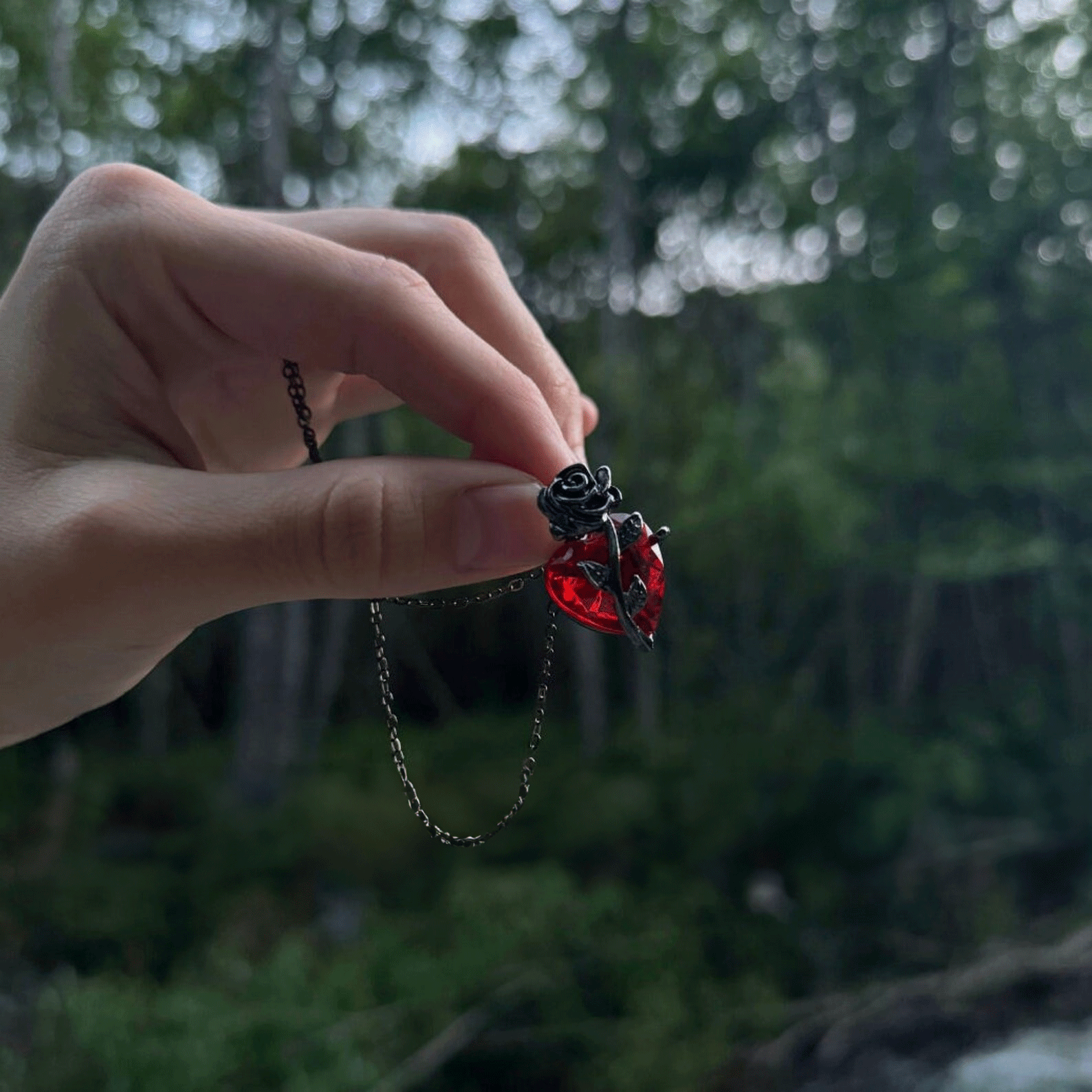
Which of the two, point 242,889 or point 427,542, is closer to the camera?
point 427,542

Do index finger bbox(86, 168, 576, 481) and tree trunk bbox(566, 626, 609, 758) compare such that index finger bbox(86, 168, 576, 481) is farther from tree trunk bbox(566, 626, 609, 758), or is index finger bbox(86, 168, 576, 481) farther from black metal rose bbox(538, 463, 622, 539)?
tree trunk bbox(566, 626, 609, 758)

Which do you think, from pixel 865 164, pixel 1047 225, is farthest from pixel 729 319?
pixel 1047 225

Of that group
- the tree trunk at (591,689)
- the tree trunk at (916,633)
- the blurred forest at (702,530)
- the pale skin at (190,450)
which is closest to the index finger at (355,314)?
the pale skin at (190,450)

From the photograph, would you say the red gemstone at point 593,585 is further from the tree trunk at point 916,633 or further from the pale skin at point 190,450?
the tree trunk at point 916,633

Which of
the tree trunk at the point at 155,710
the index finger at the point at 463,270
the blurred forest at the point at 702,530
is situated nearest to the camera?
the index finger at the point at 463,270

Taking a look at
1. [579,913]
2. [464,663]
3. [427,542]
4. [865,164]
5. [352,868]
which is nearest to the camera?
[427,542]

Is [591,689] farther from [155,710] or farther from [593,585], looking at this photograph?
[593,585]

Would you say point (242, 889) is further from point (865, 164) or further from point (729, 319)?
point (865, 164)
